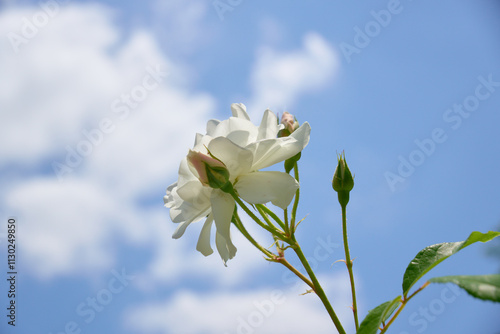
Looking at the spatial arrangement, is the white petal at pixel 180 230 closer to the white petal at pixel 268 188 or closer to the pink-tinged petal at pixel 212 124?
the white petal at pixel 268 188

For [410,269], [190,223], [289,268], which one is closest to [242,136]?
[190,223]

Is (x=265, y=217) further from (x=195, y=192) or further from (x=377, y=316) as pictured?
(x=377, y=316)

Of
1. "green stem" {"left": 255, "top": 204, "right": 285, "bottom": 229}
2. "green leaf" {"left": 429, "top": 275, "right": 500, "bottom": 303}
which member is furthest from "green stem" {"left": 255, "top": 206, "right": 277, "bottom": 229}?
"green leaf" {"left": 429, "top": 275, "right": 500, "bottom": 303}

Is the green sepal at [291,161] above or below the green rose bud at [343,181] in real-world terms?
above

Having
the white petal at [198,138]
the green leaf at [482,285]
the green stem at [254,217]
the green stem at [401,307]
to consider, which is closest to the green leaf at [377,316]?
the green stem at [401,307]

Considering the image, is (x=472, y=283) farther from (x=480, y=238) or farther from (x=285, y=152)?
(x=285, y=152)
